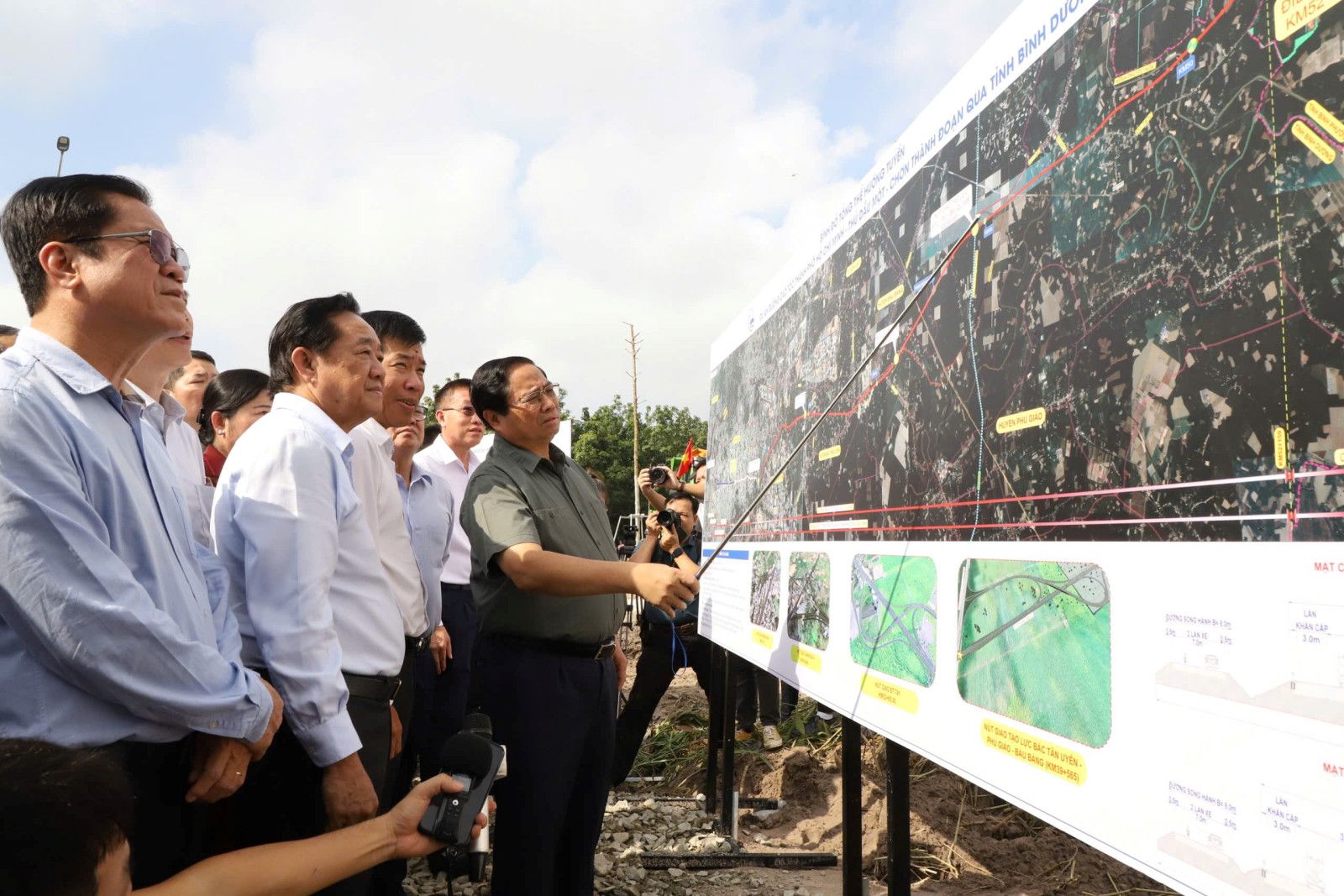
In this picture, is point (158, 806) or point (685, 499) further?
point (685, 499)

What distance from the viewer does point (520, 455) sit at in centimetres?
312

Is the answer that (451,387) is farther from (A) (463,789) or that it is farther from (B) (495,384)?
(A) (463,789)

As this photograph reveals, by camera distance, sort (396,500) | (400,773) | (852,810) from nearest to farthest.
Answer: (396,500) < (852,810) < (400,773)

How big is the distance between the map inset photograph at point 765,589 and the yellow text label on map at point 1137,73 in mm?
2261

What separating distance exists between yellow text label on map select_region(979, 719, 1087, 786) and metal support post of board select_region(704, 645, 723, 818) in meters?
3.39

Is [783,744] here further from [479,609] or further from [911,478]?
[911,478]

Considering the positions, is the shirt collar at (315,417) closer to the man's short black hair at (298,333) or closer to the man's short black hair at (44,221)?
the man's short black hair at (298,333)

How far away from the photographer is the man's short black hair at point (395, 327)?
318 centimetres

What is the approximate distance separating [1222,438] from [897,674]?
3.91 feet

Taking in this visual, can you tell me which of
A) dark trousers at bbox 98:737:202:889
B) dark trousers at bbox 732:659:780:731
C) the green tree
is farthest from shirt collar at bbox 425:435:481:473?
the green tree

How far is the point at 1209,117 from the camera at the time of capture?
4.70 ft

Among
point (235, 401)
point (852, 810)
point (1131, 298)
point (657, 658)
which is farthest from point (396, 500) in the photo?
point (657, 658)

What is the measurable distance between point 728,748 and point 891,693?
101 inches

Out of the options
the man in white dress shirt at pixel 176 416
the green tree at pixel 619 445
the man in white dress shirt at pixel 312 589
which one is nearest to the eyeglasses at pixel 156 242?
the man in white dress shirt at pixel 176 416
